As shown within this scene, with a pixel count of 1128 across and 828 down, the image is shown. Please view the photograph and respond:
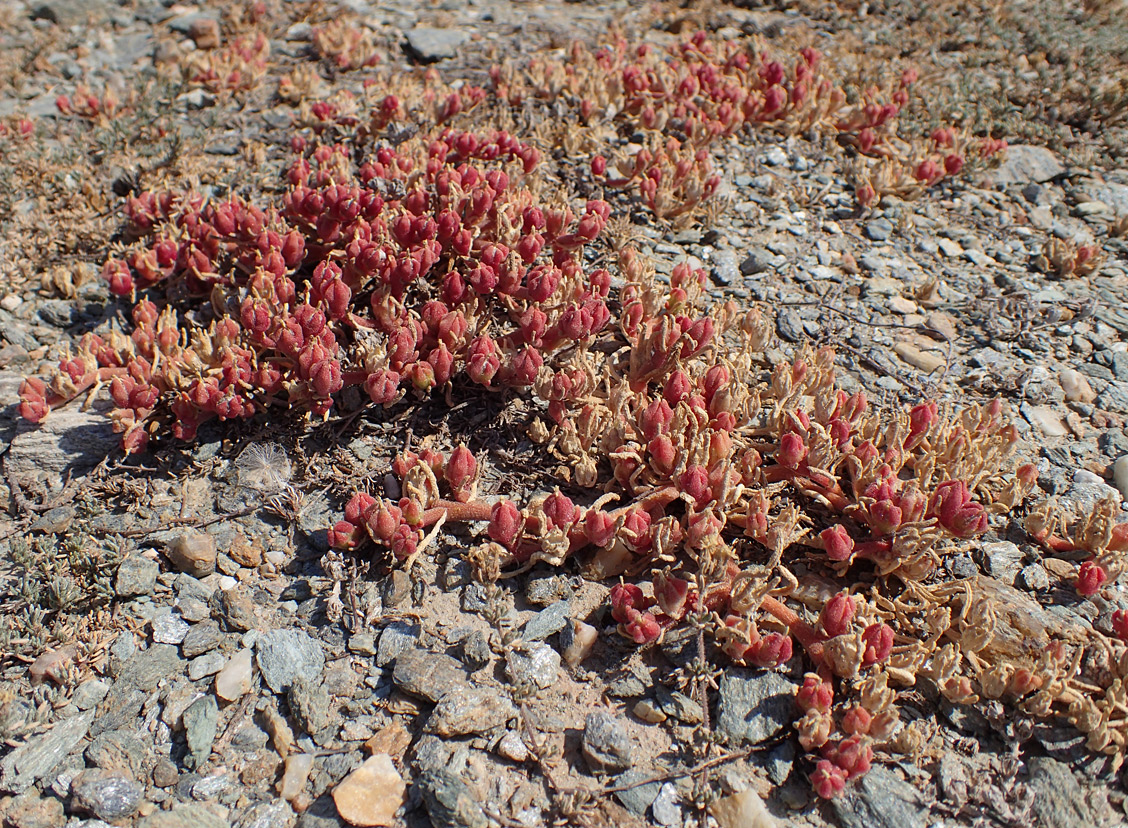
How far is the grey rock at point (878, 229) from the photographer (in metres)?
6.02

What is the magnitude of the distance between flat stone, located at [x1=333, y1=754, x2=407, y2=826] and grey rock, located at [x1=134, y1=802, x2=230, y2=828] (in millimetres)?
429

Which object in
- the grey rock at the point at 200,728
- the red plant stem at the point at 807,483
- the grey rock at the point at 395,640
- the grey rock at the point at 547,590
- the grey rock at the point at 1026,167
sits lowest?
the grey rock at the point at 200,728

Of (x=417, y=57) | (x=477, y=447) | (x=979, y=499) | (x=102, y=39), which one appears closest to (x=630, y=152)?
(x=417, y=57)

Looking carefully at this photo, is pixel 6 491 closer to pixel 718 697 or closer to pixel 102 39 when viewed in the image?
pixel 718 697

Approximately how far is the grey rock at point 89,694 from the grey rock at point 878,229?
556cm

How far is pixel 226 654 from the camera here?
138 inches

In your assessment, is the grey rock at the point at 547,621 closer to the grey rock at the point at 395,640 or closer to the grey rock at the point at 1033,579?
the grey rock at the point at 395,640

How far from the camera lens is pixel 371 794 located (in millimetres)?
2963

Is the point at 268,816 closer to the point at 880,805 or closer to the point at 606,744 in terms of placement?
the point at 606,744

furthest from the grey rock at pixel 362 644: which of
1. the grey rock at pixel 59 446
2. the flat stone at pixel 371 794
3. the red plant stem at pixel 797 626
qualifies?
the grey rock at pixel 59 446

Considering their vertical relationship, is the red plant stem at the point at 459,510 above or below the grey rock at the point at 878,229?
below

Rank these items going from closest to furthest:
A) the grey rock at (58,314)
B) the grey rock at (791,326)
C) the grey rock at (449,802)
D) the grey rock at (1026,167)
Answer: the grey rock at (449,802), the grey rock at (791,326), the grey rock at (58,314), the grey rock at (1026,167)

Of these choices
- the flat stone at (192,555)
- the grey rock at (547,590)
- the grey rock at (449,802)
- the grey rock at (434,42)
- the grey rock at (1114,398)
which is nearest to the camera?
the grey rock at (449,802)

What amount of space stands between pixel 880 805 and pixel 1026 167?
597cm
